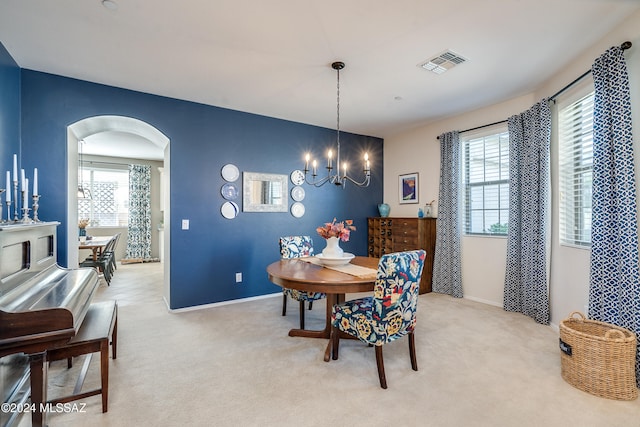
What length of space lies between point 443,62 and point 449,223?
2.36m

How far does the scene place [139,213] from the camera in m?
7.34

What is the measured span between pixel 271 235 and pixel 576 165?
368cm

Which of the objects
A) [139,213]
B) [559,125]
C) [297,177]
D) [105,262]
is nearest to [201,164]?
[297,177]

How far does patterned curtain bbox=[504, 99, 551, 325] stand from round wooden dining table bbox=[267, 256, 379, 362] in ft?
6.22

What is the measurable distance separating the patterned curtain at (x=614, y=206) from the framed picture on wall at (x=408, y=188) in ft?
9.10

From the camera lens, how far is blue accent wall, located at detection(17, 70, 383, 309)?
3.11 metres

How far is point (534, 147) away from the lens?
3432mm

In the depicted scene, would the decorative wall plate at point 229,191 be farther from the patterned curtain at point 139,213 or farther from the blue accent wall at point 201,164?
the patterned curtain at point 139,213

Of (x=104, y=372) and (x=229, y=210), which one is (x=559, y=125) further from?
(x=104, y=372)

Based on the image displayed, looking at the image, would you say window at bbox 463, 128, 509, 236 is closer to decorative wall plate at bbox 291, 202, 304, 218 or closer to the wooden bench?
decorative wall plate at bbox 291, 202, 304, 218

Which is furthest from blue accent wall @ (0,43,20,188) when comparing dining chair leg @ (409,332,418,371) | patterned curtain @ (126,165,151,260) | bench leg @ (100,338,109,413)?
patterned curtain @ (126,165,151,260)

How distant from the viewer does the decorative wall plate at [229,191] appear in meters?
4.11

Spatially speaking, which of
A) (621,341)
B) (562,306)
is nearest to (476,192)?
(562,306)

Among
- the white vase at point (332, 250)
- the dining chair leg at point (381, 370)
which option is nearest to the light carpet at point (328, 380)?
the dining chair leg at point (381, 370)
